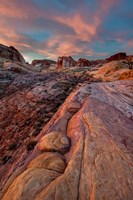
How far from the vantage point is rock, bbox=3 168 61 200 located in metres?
4.79

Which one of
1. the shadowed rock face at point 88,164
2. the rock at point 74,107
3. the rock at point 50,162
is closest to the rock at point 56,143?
the shadowed rock face at point 88,164

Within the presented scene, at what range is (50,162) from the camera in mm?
5875

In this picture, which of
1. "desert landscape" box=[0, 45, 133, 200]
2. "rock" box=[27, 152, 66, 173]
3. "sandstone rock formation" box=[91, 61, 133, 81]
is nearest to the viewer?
"desert landscape" box=[0, 45, 133, 200]

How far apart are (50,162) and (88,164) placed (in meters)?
1.27

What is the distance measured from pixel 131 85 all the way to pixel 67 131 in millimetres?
7885

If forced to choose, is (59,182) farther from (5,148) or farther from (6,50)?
(6,50)

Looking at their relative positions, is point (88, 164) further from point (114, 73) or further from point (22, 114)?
point (114, 73)

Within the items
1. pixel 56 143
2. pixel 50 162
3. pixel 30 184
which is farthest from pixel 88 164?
pixel 30 184

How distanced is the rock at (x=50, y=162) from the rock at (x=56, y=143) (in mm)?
275

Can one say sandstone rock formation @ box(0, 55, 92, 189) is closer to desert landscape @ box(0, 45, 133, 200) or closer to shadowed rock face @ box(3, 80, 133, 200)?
desert landscape @ box(0, 45, 133, 200)

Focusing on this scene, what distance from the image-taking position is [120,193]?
4.79m

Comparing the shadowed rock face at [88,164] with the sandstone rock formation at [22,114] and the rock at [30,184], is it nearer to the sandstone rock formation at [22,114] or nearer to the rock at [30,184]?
the rock at [30,184]

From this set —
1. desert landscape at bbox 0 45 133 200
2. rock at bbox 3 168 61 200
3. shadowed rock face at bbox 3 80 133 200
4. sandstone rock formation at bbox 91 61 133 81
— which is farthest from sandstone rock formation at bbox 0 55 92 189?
sandstone rock formation at bbox 91 61 133 81

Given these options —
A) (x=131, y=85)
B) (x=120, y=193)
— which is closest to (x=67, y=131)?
(x=120, y=193)
